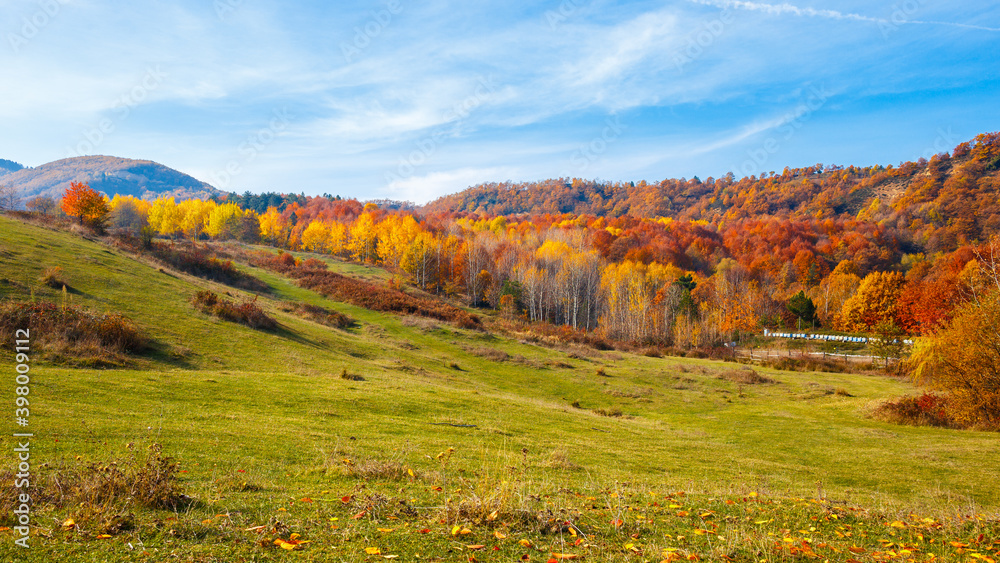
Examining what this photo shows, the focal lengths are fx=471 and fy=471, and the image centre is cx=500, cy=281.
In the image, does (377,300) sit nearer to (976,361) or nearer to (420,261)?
(420,261)

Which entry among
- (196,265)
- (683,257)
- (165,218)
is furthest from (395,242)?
(683,257)

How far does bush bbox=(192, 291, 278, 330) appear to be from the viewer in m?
27.3

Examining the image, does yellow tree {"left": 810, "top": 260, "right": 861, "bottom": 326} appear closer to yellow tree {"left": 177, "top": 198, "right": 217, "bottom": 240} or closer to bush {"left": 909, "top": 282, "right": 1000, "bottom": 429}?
bush {"left": 909, "top": 282, "right": 1000, "bottom": 429}

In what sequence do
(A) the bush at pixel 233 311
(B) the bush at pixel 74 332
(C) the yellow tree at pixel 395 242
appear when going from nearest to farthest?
(B) the bush at pixel 74 332 < (A) the bush at pixel 233 311 < (C) the yellow tree at pixel 395 242

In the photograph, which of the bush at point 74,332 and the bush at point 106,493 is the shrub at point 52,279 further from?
the bush at point 106,493

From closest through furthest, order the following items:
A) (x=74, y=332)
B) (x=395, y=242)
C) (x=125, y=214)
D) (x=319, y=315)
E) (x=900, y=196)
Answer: (x=74, y=332) → (x=319, y=315) → (x=395, y=242) → (x=125, y=214) → (x=900, y=196)

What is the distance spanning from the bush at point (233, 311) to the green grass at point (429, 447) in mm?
941

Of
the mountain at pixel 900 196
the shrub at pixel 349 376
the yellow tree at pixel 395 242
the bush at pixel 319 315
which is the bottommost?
the shrub at pixel 349 376

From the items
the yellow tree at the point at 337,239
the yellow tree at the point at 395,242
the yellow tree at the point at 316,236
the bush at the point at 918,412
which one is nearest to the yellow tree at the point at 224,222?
the yellow tree at the point at 316,236

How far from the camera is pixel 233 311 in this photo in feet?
91.3

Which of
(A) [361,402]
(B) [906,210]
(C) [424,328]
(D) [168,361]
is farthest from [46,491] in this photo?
(B) [906,210]

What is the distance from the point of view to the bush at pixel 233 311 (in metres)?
27.3

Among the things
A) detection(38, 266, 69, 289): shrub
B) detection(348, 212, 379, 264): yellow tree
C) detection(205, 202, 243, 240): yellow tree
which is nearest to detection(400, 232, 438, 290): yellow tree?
detection(348, 212, 379, 264): yellow tree

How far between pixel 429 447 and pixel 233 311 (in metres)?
21.6
